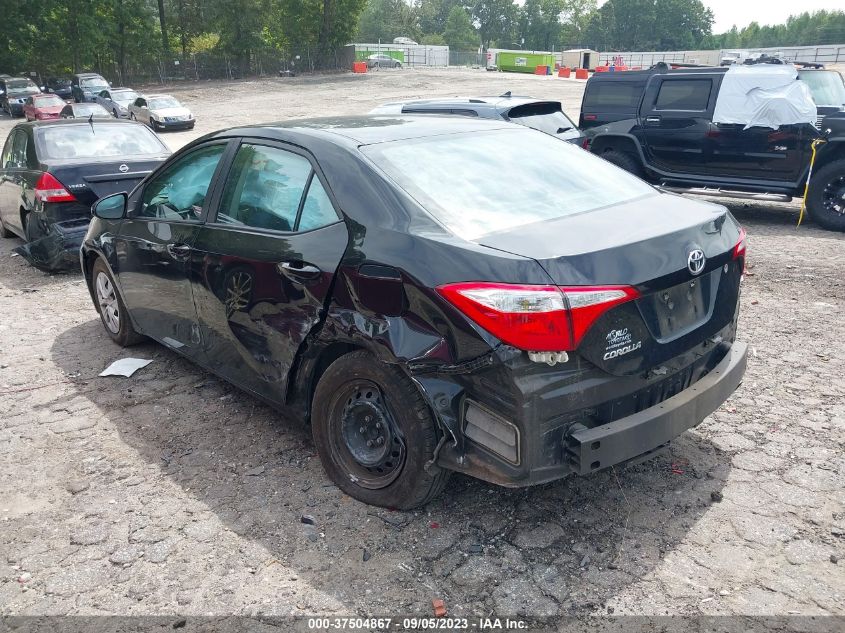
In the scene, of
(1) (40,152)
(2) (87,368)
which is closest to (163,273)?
(2) (87,368)

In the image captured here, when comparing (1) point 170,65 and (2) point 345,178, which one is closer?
(2) point 345,178

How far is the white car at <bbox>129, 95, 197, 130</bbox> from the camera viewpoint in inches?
1092

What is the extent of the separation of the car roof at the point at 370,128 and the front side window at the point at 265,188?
0.42ft

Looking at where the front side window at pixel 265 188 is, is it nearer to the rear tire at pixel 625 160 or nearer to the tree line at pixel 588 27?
the rear tire at pixel 625 160

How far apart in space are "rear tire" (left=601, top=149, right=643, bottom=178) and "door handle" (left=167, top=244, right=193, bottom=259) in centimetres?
818

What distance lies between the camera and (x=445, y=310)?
2727 mm

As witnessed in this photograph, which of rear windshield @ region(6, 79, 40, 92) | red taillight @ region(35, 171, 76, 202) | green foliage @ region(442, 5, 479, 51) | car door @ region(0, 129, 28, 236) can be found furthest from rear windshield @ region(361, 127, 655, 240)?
green foliage @ region(442, 5, 479, 51)

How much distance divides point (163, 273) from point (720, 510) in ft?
11.3

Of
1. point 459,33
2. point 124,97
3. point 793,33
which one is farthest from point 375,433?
point 793,33

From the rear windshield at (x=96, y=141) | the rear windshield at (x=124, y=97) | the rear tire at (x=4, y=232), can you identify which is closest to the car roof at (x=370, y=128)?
the rear windshield at (x=96, y=141)

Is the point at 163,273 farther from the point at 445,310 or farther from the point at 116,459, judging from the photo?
the point at 445,310

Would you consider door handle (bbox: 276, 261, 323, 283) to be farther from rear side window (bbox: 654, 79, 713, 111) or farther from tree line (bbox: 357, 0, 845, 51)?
tree line (bbox: 357, 0, 845, 51)

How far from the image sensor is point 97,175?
7812 mm

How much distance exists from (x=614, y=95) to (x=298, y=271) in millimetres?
9184
